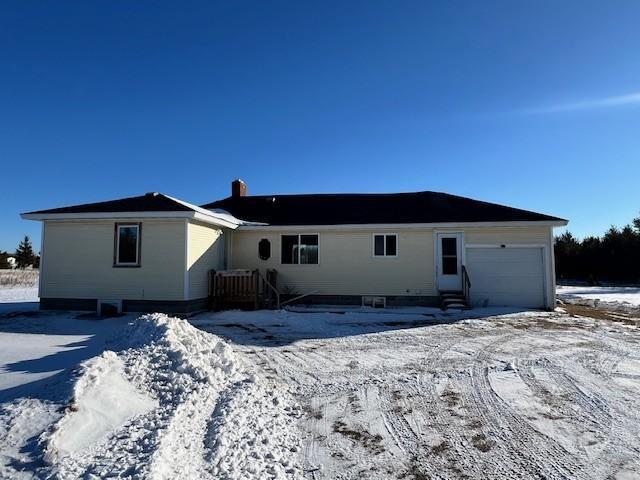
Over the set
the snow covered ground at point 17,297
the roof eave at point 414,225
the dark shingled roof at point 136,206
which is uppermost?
the dark shingled roof at point 136,206

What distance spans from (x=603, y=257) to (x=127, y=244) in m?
30.5

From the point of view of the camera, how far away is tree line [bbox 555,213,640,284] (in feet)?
90.0

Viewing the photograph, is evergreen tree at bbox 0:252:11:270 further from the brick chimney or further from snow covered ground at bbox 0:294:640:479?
snow covered ground at bbox 0:294:640:479

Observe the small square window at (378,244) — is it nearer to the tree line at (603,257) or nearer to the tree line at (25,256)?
the tree line at (603,257)

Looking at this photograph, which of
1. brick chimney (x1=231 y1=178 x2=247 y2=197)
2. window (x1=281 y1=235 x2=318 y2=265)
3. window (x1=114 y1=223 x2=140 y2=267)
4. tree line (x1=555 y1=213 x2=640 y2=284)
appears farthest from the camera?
tree line (x1=555 y1=213 x2=640 y2=284)

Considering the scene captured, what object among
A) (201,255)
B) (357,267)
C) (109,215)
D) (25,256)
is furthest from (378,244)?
(25,256)

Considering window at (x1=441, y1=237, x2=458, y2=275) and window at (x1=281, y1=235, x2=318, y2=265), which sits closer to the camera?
window at (x1=441, y1=237, x2=458, y2=275)

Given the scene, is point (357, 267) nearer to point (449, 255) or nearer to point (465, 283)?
point (449, 255)

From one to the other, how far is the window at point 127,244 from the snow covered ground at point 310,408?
4.23 meters

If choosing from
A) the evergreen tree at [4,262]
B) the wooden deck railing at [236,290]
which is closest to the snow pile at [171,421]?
the wooden deck railing at [236,290]

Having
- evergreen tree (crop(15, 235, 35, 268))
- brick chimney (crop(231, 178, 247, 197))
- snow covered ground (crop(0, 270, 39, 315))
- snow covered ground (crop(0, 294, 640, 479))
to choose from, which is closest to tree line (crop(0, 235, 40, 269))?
evergreen tree (crop(15, 235, 35, 268))

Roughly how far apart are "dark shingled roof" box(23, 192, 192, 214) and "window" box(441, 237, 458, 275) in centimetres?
868

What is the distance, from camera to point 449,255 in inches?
566

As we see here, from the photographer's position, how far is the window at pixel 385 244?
1458 cm
